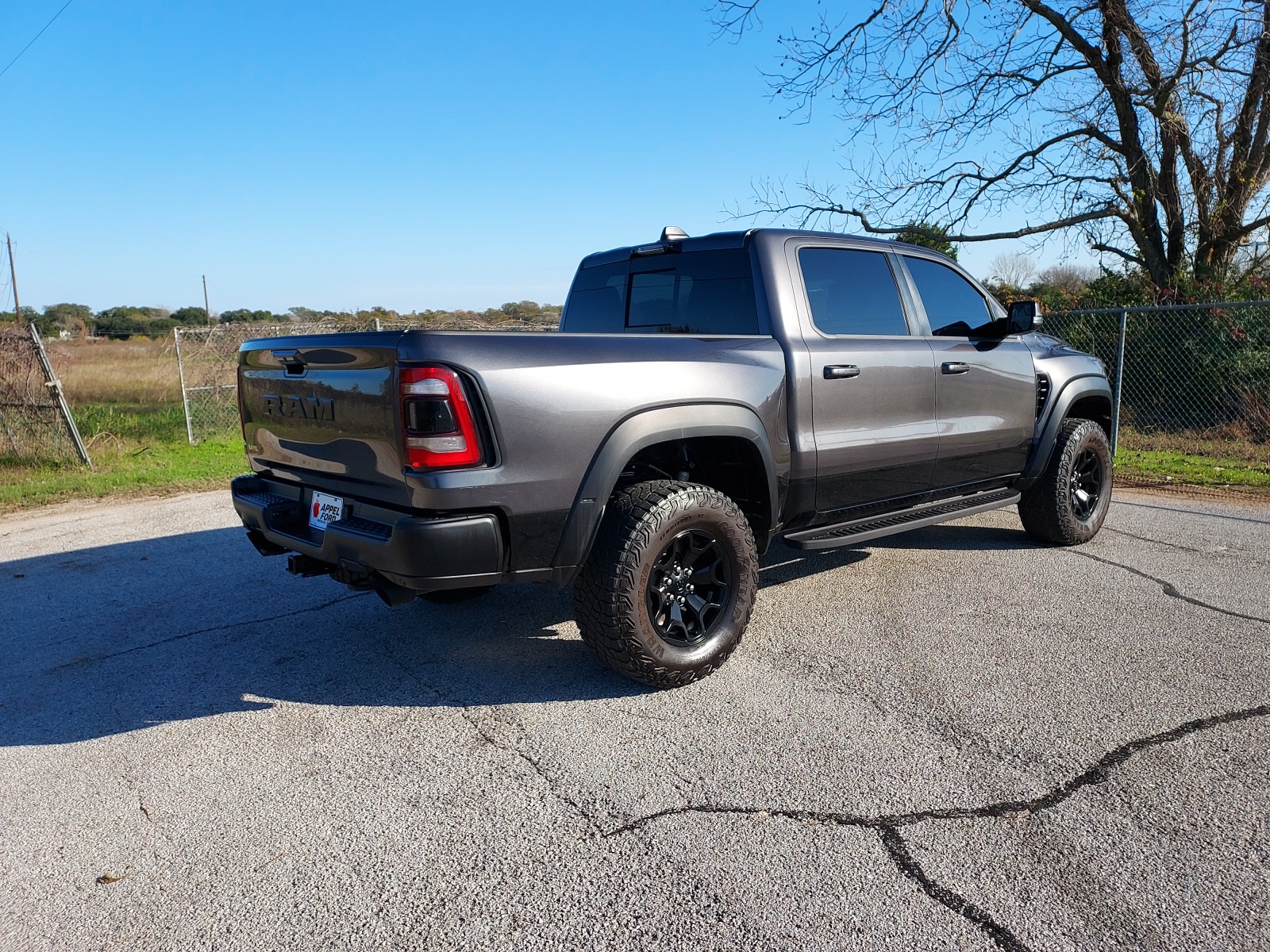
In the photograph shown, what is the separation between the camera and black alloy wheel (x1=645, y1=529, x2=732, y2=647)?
3615 millimetres

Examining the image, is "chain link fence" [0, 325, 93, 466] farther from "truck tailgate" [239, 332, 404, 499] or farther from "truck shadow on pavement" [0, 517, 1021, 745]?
"truck tailgate" [239, 332, 404, 499]

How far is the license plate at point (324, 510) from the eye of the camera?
136 inches

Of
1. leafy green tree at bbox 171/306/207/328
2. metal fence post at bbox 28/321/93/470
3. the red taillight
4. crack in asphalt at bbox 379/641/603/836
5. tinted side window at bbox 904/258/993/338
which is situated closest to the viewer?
crack in asphalt at bbox 379/641/603/836

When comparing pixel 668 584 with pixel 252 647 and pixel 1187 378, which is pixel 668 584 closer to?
pixel 252 647

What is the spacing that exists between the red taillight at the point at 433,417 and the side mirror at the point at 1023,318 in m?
3.62

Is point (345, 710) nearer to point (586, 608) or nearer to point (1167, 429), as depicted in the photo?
point (586, 608)

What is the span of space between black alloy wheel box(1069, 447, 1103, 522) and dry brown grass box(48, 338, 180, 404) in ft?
37.8

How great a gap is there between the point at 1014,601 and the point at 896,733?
1874 mm

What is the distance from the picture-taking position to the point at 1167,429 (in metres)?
11.5

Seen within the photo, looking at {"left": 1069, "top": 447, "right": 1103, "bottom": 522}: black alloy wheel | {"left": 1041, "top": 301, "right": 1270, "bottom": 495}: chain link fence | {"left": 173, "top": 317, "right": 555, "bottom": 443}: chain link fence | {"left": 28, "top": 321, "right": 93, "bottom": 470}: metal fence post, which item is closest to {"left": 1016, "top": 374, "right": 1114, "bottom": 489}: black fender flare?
{"left": 1069, "top": 447, "right": 1103, "bottom": 522}: black alloy wheel

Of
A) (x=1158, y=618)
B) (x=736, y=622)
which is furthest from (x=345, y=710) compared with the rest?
(x=1158, y=618)

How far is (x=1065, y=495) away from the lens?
5.73 meters

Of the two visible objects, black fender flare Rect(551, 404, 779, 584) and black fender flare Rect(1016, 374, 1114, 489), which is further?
black fender flare Rect(1016, 374, 1114, 489)

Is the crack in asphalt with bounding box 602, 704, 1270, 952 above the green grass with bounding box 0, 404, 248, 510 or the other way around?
the other way around
